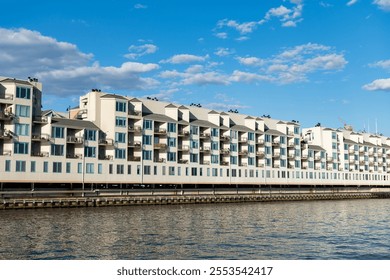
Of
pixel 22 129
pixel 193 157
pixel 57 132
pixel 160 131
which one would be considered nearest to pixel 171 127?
pixel 160 131

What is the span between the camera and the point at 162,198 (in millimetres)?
101188

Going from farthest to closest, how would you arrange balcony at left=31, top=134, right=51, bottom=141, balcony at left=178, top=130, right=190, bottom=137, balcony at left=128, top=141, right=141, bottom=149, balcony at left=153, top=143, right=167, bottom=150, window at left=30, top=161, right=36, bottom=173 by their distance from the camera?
balcony at left=178, top=130, right=190, bottom=137
balcony at left=153, top=143, right=167, bottom=150
balcony at left=128, top=141, right=141, bottom=149
balcony at left=31, top=134, right=51, bottom=141
window at left=30, top=161, right=36, bottom=173

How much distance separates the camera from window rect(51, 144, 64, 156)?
9069cm

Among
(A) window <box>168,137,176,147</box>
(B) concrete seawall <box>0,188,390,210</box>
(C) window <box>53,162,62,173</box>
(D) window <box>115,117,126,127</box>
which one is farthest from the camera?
(A) window <box>168,137,176,147</box>

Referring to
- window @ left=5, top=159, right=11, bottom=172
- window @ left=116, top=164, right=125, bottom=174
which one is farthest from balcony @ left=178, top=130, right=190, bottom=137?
window @ left=5, top=159, right=11, bottom=172

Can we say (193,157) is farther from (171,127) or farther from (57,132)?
Answer: (57,132)

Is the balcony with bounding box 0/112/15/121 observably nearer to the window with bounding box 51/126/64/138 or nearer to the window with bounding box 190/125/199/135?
the window with bounding box 51/126/64/138

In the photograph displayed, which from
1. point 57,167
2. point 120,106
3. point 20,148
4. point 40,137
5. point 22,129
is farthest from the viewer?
point 120,106

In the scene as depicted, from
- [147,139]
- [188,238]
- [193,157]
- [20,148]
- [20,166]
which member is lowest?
[188,238]

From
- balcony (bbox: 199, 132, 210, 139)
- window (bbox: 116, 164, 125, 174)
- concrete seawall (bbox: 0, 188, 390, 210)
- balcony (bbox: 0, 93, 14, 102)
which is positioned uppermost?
balcony (bbox: 0, 93, 14, 102)

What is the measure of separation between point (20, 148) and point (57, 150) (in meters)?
7.60

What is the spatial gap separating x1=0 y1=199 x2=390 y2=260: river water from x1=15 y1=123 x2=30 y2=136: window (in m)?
25.5
